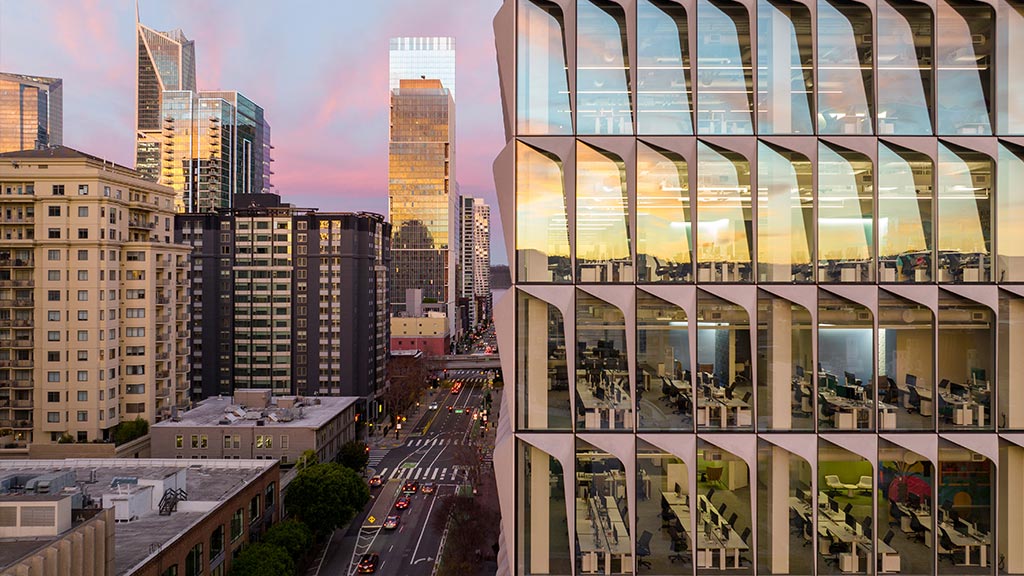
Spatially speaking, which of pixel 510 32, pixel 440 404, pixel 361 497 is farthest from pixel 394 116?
pixel 510 32

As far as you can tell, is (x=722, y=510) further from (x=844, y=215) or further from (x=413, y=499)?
(x=413, y=499)

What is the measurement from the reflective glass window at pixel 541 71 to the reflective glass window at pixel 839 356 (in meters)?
5.33

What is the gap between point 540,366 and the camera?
10.6 m

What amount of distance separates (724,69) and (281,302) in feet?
294

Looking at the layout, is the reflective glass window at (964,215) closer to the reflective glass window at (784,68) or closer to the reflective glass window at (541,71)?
the reflective glass window at (784,68)

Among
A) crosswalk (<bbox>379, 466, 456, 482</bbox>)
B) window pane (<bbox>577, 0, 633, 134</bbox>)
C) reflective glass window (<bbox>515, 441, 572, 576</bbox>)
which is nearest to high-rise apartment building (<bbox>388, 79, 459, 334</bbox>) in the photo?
crosswalk (<bbox>379, 466, 456, 482</bbox>)

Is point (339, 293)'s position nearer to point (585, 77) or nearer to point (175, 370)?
point (175, 370)

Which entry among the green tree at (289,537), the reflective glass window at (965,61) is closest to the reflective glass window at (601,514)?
the reflective glass window at (965,61)

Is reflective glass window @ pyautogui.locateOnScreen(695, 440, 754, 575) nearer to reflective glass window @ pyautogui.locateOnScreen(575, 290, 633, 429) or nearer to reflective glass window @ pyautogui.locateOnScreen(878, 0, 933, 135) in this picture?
reflective glass window @ pyautogui.locateOnScreen(575, 290, 633, 429)

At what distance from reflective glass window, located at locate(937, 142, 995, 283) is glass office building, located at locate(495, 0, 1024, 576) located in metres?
0.04

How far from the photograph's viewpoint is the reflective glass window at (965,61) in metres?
10.7

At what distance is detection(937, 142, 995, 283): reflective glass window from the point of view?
417 inches

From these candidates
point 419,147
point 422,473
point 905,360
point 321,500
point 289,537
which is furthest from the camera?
point 419,147

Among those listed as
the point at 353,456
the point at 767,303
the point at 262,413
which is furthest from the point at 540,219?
the point at 262,413
